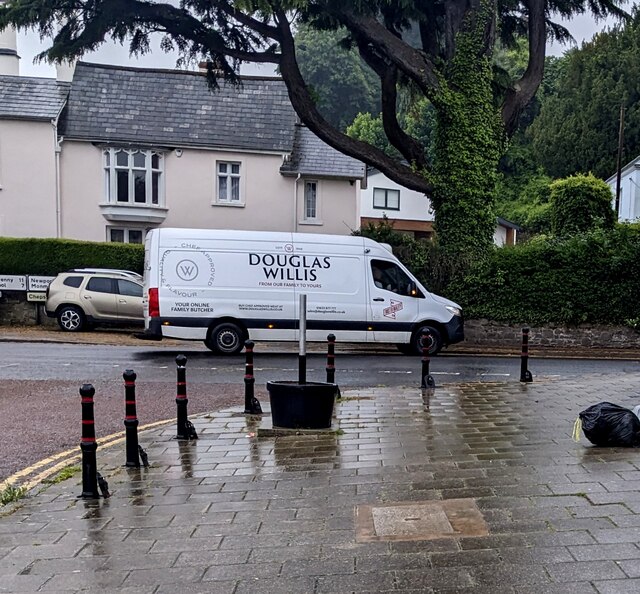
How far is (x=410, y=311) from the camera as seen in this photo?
16.8 m

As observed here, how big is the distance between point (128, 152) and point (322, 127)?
10.2m

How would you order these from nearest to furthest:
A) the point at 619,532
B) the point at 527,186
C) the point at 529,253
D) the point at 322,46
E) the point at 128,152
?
the point at 619,532 < the point at 529,253 < the point at 128,152 < the point at 527,186 < the point at 322,46

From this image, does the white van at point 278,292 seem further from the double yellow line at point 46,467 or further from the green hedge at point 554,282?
the double yellow line at point 46,467

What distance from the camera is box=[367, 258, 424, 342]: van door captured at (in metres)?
16.7

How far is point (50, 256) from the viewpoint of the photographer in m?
22.2

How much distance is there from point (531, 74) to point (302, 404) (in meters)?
17.9

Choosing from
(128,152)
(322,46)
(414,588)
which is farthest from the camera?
(322,46)

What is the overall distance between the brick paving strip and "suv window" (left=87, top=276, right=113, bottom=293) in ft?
41.6

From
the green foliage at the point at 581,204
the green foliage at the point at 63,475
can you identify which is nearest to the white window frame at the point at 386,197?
the green foliage at the point at 581,204

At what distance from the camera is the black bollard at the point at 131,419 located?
252 inches

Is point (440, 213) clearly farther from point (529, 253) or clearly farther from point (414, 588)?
point (414, 588)

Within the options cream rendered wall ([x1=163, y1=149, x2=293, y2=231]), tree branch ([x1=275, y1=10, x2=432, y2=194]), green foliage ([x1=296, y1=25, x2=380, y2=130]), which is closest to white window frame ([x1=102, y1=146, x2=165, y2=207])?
cream rendered wall ([x1=163, y1=149, x2=293, y2=231])

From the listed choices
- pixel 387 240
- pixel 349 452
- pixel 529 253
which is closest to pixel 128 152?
pixel 387 240

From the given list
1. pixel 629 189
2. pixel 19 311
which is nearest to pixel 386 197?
pixel 629 189
